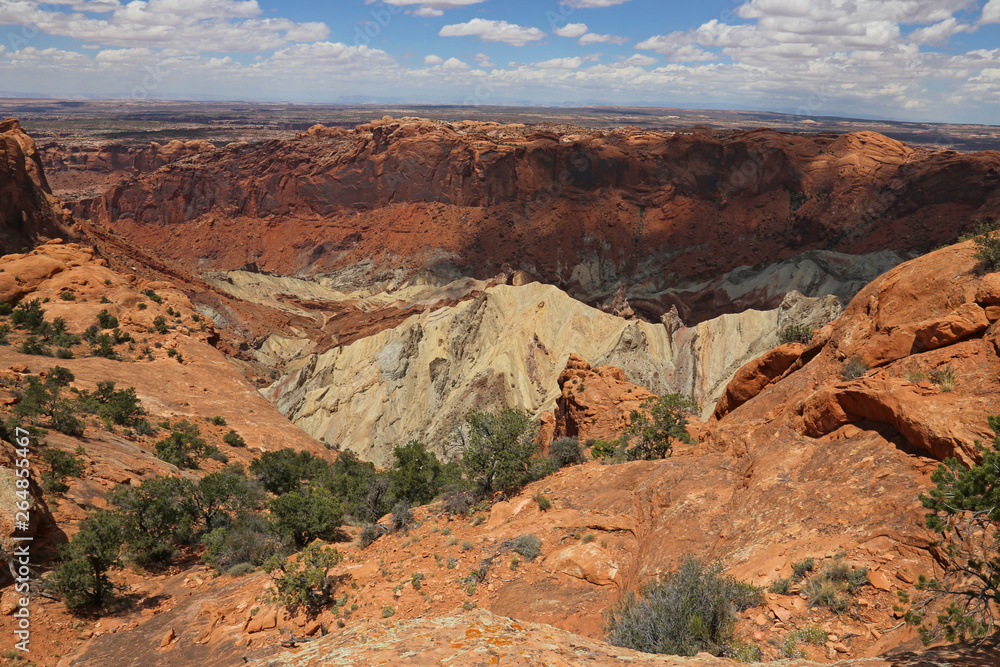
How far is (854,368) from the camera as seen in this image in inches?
467

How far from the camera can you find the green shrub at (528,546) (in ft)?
37.6

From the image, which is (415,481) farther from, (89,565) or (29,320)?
(29,320)

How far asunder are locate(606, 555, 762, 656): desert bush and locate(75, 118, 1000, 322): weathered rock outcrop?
55887 millimetres

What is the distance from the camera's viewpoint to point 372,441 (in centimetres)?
4069

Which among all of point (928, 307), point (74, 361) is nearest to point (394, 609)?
point (928, 307)

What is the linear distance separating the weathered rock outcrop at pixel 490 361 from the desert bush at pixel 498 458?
67.4ft

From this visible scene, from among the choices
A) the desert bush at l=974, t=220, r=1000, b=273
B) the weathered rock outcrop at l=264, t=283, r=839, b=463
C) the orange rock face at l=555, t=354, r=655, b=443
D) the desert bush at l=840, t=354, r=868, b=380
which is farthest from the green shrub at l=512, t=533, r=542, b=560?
the weathered rock outcrop at l=264, t=283, r=839, b=463

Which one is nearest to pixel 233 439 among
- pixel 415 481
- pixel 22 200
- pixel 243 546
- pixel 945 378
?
pixel 415 481

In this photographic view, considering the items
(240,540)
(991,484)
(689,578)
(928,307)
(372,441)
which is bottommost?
(372,441)

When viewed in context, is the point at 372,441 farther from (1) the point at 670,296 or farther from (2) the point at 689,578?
(1) the point at 670,296

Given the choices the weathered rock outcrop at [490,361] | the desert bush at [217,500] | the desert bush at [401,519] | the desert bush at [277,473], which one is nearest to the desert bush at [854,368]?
the desert bush at [401,519]

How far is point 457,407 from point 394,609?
27945mm

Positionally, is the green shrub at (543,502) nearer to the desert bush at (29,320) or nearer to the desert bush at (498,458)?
the desert bush at (498,458)

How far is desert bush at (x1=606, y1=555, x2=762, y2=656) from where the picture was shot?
24.9ft
